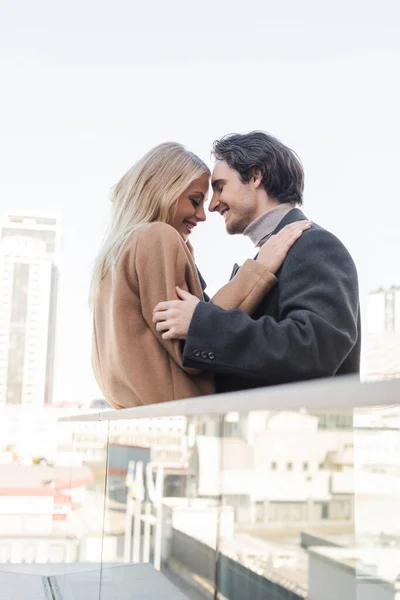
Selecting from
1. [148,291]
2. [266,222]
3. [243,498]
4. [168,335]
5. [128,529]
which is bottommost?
[128,529]

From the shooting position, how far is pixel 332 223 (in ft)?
271

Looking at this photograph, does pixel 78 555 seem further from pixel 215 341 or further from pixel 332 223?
pixel 332 223

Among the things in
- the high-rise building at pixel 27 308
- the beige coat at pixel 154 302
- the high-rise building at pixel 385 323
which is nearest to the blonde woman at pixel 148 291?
the beige coat at pixel 154 302

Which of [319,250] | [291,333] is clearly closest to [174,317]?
[291,333]

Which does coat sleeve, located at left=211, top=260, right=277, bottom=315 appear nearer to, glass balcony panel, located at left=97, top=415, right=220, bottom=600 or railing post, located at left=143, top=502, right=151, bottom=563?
glass balcony panel, located at left=97, top=415, right=220, bottom=600

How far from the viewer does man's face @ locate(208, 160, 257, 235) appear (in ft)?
7.27

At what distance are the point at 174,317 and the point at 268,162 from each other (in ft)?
2.20

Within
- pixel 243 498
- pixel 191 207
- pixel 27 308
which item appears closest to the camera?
pixel 243 498

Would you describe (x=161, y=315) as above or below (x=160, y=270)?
below

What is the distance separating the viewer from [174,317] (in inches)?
67.2

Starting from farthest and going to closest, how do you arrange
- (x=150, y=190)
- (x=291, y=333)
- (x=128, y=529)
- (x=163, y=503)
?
(x=150, y=190) < (x=291, y=333) < (x=128, y=529) < (x=163, y=503)

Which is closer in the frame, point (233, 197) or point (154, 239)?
point (154, 239)

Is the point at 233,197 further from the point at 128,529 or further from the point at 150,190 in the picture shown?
the point at 128,529

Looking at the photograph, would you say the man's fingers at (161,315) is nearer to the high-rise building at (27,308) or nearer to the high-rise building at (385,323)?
the high-rise building at (385,323)
